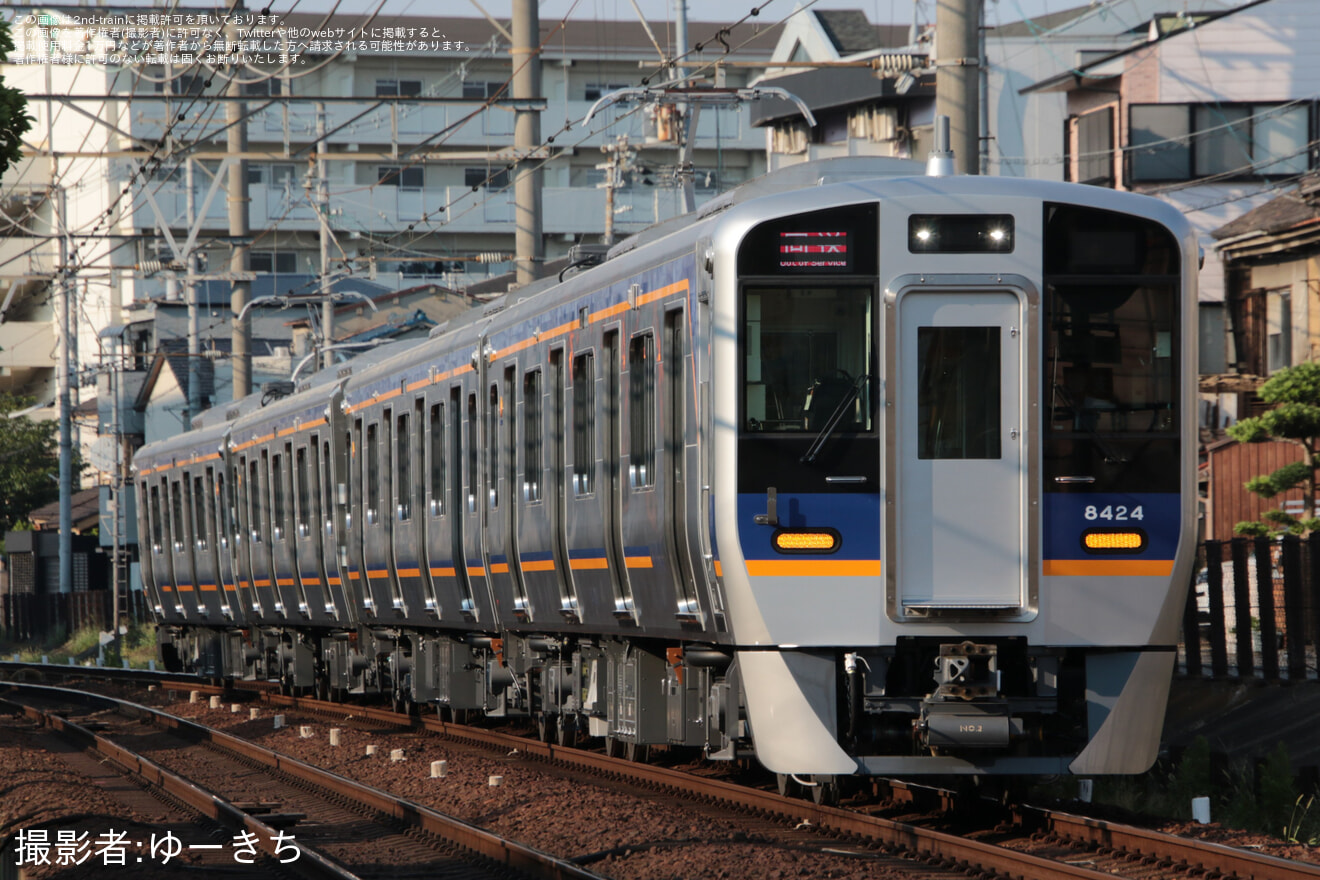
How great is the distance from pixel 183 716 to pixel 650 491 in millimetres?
12459

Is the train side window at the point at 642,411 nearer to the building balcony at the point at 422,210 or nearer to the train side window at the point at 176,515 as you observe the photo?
the train side window at the point at 176,515

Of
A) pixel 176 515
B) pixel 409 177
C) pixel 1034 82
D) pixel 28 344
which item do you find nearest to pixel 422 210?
pixel 409 177

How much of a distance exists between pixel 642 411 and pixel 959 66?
3.02 m

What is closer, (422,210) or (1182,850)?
(1182,850)

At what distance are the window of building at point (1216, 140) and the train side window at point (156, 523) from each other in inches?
611

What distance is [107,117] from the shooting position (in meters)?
61.8

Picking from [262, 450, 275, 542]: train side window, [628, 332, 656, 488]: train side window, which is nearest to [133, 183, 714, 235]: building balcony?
[262, 450, 275, 542]: train side window


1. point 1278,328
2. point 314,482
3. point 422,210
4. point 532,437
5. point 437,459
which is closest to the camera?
point 532,437

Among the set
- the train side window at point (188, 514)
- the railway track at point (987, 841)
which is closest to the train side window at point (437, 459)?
the railway track at point (987, 841)

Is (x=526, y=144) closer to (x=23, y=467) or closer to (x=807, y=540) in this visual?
(x=807, y=540)

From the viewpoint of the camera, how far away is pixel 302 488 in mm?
19328

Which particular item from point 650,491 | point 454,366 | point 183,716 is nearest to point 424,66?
point 183,716

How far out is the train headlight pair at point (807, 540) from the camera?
8719 millimetres

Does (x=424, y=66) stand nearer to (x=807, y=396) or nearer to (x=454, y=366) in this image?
(x=454, y=366)
